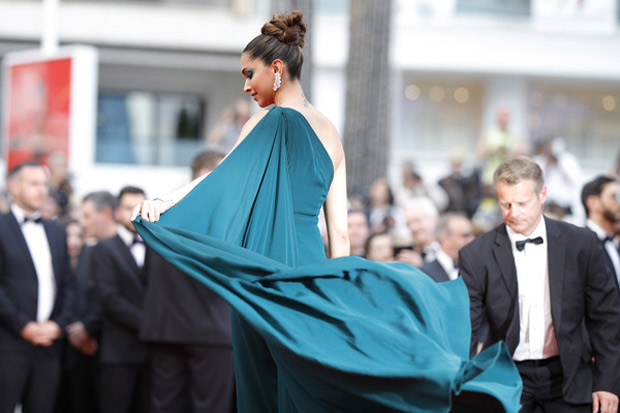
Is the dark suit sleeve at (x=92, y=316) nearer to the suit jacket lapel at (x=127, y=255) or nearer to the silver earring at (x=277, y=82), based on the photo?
the suit jacket lapel at (x=127, y=255)

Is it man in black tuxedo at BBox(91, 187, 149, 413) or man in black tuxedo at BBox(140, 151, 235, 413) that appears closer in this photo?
man in black tuxedo at BBox(140, 151, 235, 413)

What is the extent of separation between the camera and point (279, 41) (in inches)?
201

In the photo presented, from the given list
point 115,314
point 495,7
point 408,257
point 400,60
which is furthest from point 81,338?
point 495,7

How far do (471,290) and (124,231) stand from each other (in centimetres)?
357

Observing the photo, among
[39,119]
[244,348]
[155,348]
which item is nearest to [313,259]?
[244,348]

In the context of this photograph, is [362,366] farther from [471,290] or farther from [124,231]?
[124,231]

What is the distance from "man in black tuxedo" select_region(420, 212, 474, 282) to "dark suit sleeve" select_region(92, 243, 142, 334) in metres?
2.36

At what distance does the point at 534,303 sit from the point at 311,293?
62.4 inches

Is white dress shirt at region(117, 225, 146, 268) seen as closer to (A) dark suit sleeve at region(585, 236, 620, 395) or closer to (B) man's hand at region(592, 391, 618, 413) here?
(A) dark suit sleeve at region(585, 236, 620, 395)

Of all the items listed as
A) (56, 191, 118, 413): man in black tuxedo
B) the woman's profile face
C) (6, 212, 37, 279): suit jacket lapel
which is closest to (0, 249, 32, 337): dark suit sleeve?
(6, 212, 37, 279): suit jacket lapel

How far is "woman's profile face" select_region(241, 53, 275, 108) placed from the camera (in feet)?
16.8

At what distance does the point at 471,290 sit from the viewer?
5520 mm

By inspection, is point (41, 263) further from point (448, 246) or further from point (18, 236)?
point (448, 246)

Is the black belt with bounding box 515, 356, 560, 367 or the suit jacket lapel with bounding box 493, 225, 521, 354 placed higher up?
the suit jacket lapel with bounding box 493, 225, 521, 354
